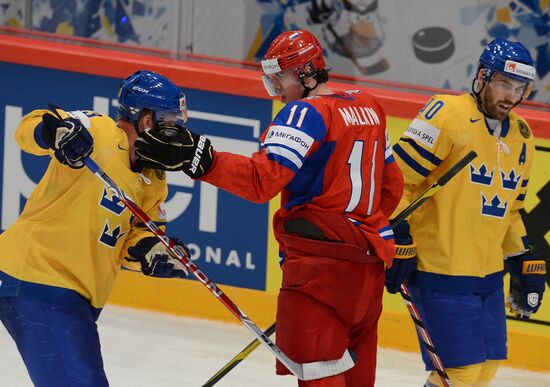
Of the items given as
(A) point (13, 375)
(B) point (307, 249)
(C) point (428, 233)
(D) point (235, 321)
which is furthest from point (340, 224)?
(D) point (235, 321)

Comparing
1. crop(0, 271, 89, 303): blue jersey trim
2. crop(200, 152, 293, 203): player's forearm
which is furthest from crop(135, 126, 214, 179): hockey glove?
crop(0, 271, 89, 303): blue jersey trim

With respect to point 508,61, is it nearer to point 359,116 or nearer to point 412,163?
point 412,163

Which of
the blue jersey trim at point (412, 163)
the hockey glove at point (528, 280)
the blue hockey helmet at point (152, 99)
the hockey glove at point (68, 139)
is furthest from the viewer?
the hockey glove at point (528, 280)

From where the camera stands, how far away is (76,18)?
6246 mm

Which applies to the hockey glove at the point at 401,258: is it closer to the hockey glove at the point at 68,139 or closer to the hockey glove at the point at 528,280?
the hockey glove at the point at 528,280

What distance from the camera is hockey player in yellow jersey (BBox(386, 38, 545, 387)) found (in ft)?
13.2

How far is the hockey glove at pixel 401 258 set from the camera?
3967mm

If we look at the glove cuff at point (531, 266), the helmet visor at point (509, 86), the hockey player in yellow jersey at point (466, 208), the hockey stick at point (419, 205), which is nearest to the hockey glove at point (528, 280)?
the glove cuff at point (531, 266)

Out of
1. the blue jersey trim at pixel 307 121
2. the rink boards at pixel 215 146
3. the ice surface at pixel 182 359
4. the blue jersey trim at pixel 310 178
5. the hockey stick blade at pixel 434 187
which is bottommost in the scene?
the ice surface at pixel 182 359

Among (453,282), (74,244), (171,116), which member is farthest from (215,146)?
(74,244)

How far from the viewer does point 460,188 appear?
13.3ft

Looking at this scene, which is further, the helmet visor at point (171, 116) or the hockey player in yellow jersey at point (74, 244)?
the helmet visor at point (171, 116)

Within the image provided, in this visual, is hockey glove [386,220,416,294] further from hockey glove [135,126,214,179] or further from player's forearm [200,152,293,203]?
hockey glove [135,126,214,179]

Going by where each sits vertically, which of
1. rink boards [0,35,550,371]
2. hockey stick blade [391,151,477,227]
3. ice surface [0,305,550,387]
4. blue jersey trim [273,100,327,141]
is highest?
blue jersey trim [273,100,327,141]
